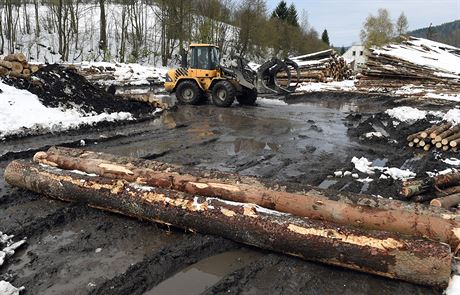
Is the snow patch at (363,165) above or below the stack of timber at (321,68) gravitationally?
below

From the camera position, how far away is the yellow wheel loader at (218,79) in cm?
1566

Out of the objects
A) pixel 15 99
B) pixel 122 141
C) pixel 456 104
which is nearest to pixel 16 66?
pixel 15 99

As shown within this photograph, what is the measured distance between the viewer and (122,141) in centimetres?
977

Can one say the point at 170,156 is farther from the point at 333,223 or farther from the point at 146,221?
the point at 333,223

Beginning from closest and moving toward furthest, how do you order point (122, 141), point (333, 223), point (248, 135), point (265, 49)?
point (333, 223) < point (122, 141) < point (248, 135) < point (265, 49)

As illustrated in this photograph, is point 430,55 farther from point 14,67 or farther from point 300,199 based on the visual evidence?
point 300,199

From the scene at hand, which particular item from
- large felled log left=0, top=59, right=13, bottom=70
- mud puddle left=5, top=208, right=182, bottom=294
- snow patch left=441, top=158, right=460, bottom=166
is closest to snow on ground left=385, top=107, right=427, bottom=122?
snow patch left=441, top=158, right=460, bottom=166

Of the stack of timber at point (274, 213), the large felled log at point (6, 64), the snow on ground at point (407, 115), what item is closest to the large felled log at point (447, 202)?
the stack of timber at point (274, 213)

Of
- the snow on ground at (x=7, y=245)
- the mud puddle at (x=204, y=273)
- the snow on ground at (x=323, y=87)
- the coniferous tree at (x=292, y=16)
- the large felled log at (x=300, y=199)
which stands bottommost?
the mud puddle at (x=204, y=273)

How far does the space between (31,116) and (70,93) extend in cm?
224

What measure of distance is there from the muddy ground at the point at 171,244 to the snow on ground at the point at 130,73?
56.4 ft

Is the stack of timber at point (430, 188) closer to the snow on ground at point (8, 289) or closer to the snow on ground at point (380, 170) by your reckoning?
the snow on ground at point (380, 170)

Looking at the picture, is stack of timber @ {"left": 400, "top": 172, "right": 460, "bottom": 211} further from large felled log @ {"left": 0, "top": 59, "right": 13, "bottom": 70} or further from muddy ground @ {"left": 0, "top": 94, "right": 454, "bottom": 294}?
large felled log @ {"left": 0, "top": 59, "right": 13, "bottom": 70}

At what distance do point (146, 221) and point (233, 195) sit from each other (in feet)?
3.99
